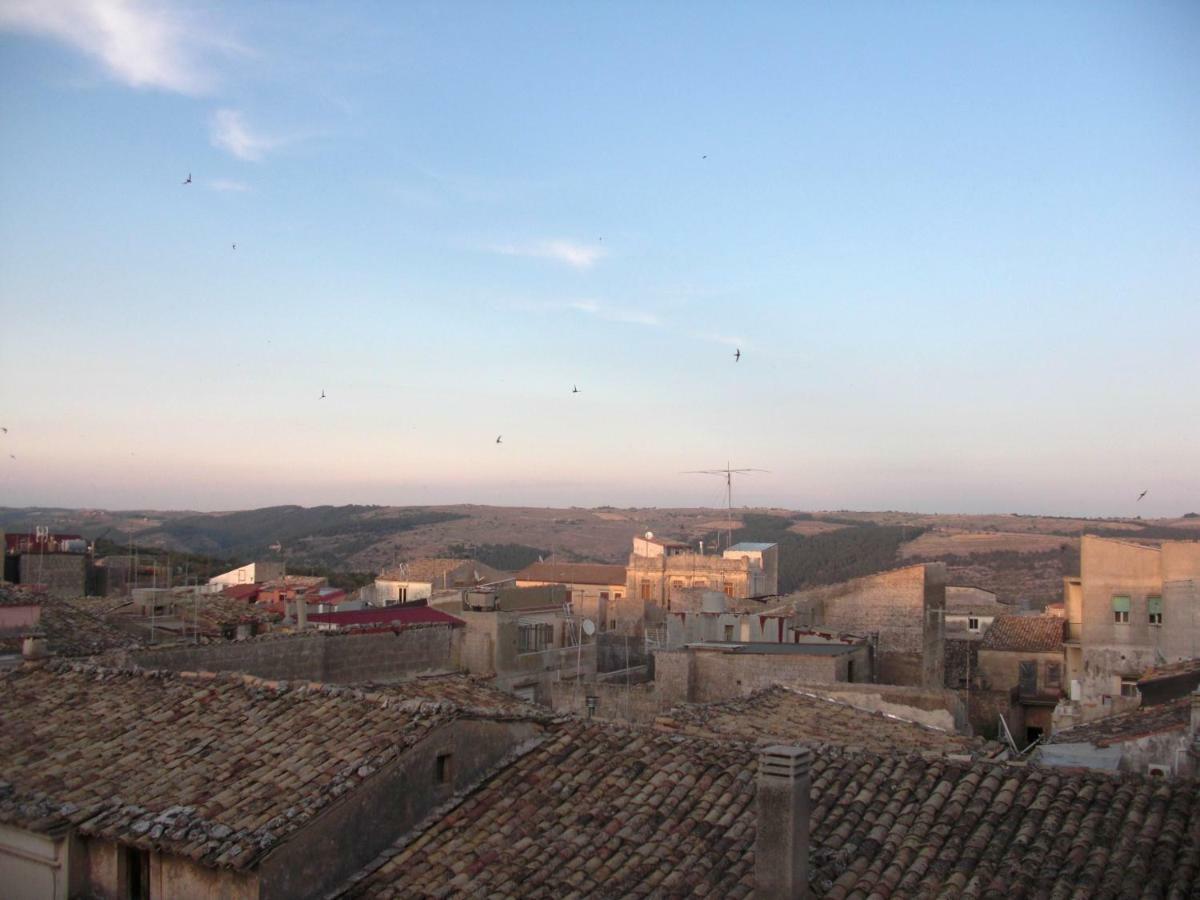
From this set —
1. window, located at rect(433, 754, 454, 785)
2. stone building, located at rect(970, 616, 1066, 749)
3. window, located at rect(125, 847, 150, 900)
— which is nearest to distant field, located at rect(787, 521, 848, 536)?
stone building, located at rect(970, 616, 1066, 749)

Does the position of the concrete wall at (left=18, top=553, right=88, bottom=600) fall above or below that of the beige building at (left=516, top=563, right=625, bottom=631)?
above

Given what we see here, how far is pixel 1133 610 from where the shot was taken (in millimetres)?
26609

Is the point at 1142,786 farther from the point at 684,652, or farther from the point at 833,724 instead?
the point at 684,652

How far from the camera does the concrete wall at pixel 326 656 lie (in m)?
14.7

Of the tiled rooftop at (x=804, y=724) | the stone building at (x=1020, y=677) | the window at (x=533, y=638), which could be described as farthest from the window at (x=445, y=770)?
the stone building at (x=1020, y=677)

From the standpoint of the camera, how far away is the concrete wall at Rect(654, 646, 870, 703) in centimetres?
1891

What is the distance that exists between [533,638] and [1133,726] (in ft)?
38.3

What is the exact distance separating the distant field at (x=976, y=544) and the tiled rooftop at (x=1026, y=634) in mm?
47741

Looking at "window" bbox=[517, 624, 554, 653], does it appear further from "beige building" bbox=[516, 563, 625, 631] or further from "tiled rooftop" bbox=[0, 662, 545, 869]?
"beige building" bbox=[516, 563, 625, 631]

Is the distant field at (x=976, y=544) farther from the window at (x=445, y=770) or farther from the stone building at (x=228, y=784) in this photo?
the window at (x=445, y=770)

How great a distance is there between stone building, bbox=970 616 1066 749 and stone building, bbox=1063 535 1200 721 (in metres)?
1.99

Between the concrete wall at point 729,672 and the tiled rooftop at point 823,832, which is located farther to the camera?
the concrete wall at point 729,672

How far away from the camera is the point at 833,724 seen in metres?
15.3

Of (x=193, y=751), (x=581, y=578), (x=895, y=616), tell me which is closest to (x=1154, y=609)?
(x=895, y=616)
